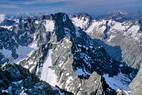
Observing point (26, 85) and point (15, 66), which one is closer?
point (26, 85)

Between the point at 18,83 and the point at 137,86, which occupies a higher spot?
the point at 137,86

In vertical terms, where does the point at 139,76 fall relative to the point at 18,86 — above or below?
above

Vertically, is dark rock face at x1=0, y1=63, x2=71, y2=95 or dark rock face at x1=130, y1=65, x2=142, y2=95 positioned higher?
dark rock face at x1=130, y1=65, x2=142, y2=95

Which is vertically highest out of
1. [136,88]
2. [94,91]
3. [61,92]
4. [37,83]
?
[136,88]

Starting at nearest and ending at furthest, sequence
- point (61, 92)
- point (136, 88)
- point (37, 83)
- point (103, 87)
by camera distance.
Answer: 1. point (136, 88)
2. point (37, 83)
3. point (61, 92)
4. point (103, 87)

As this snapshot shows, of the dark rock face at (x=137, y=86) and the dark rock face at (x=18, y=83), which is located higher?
the dark rock face at (x=137, y=86)

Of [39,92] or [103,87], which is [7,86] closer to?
[39,92]

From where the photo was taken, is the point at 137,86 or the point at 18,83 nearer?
the point at 137,86

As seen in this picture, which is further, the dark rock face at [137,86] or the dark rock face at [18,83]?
the dark rock face at [18,83]

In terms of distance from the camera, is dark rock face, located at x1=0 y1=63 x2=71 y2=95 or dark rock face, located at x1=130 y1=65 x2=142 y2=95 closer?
dark rock face, located at x1=130 y1=65 x2=142 y2=95

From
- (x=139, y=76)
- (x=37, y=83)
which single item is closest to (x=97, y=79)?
(x=37, y=83)

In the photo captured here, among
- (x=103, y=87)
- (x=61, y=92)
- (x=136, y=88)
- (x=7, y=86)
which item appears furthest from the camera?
(x=103, y=87)
